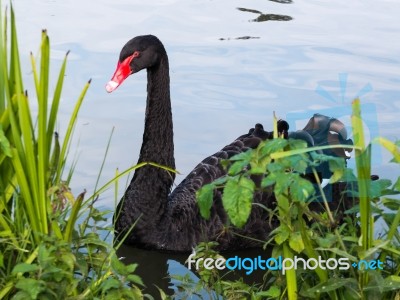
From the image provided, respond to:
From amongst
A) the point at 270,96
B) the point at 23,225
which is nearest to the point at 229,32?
the point at 270,96

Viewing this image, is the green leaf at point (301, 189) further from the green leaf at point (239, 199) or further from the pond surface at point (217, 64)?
the pond surface at point (217, 64)

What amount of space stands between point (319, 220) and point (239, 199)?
0.91 feet

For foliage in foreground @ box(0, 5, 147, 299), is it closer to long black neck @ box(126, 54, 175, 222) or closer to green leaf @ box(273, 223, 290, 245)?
green leaf @ box(273, 223, 290, 245)

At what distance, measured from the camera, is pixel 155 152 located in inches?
193

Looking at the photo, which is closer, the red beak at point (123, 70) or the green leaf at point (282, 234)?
the green leaf at point (282, 234)

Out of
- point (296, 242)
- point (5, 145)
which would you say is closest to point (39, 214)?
point (5, 145)

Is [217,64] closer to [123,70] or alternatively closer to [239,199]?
[123,70]

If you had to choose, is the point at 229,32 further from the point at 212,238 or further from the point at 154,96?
the point at 212,238

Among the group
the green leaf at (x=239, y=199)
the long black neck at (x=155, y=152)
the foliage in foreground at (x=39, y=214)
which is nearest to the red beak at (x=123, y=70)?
the long black neck at (x=155, y=152)

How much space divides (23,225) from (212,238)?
182 centimetres

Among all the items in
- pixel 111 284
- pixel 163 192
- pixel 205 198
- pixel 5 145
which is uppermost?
pixel 5 145

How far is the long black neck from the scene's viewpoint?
4766 millimetres

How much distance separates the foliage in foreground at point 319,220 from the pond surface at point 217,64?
1669 millimetres

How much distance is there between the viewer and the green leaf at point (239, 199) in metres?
2.45
